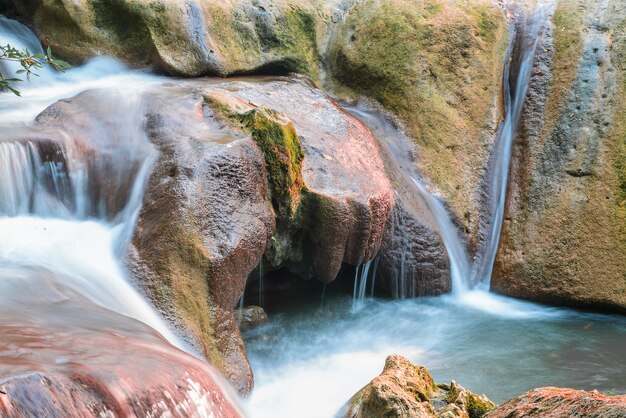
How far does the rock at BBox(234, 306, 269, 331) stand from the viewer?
20.9 feet

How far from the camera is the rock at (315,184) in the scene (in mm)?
5914

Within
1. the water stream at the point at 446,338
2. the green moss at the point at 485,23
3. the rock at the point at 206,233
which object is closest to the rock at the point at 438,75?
the green moss at the point at 485,23

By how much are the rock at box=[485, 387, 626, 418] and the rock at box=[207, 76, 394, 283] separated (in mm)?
2835

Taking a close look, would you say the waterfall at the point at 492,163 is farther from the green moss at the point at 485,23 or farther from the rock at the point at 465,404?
the rock at the point at 465,404

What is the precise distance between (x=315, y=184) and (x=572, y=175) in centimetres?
347

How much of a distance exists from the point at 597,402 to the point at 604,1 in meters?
7.49

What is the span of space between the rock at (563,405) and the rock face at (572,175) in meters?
4.39

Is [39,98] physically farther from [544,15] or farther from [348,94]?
[544,15]

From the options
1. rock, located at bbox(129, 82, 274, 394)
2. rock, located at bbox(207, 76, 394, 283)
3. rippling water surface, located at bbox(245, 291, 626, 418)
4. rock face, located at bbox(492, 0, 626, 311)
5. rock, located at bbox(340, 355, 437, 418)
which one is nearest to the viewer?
rock, located at bbox(340, 355, 437, 418)

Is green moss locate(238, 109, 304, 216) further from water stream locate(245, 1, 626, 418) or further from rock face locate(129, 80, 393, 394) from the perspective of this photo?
water stream locate(245, 1, 626, 418)

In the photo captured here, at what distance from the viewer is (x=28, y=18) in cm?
867

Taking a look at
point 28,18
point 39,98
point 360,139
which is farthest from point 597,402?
point 28,18

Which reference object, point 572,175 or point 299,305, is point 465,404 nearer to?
point 299,305

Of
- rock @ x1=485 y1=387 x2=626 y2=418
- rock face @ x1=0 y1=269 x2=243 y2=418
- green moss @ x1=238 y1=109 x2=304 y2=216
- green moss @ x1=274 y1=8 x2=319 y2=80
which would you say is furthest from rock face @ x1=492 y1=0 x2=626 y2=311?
rock face @ x1=0 y1=269 x2=243 y2=418
